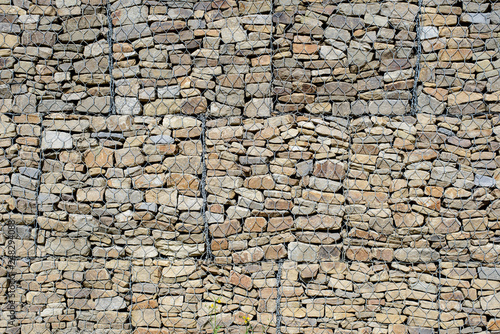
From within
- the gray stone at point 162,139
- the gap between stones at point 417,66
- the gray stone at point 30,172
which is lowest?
the gray stone at point 30,172

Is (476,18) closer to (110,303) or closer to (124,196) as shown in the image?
(124,196)

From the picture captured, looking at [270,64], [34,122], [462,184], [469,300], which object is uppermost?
[270,64]

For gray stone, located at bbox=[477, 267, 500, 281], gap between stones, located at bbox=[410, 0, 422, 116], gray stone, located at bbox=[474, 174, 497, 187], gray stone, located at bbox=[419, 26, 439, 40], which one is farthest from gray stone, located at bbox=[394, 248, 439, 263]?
gray stone, located at bbox=[419, 26, 439, 40]

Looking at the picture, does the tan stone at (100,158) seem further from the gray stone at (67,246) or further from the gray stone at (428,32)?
the gray stone at (428,32)

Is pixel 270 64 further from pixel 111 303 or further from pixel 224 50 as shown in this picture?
pixel 111 303

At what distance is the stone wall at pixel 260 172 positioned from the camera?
3.15 metres

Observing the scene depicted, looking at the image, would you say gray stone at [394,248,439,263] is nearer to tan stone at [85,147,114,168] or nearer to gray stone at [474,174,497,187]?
gray stone at [474,174,497,187]

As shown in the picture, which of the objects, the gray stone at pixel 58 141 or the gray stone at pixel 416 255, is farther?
the gray stone at pixel 58 141

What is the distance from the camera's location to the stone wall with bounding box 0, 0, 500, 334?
3.15m

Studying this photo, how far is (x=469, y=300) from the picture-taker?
10.2 ft

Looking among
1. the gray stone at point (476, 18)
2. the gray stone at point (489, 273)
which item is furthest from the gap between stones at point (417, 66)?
the gray stone at point (489, 273)

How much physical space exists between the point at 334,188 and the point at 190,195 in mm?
1097

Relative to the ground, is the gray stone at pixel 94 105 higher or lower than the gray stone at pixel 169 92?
lower

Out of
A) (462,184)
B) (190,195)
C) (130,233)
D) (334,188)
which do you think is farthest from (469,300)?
(130,233)
